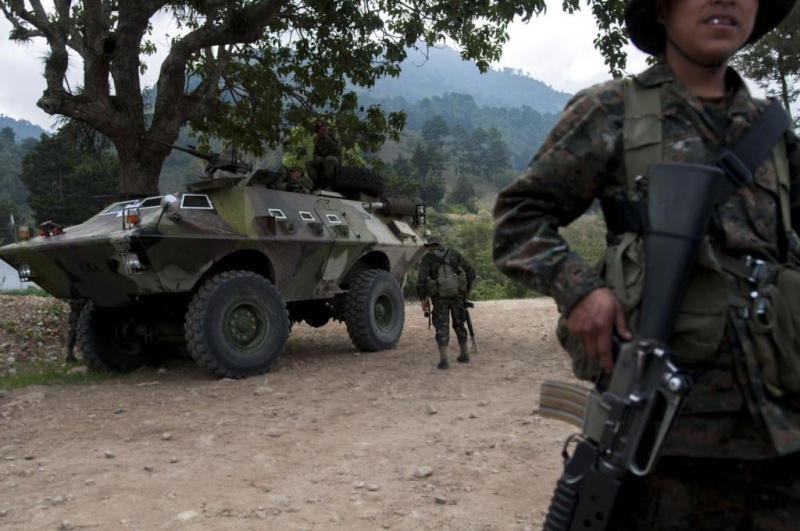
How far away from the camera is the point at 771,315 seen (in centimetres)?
157

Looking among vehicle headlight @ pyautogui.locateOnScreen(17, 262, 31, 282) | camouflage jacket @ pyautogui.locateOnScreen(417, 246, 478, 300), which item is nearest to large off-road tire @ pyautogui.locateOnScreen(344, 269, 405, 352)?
camouflage jacket @ pyautogui.locateOnScreen(417, 246, 478, 300)

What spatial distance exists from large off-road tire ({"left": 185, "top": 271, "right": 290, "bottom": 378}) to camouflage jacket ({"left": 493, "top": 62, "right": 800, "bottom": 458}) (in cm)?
551

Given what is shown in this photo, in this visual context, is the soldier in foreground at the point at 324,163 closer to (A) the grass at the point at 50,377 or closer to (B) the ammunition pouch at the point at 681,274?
(A) the grass at the point at 50,377

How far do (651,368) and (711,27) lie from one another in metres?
0.80

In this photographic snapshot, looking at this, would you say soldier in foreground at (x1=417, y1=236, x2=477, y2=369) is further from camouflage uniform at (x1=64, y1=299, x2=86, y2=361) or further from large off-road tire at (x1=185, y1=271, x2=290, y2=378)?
camouflage uniform at (x1=64, y1=299, x2=86, y2=361)

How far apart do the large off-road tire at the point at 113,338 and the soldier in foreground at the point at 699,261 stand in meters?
6.87

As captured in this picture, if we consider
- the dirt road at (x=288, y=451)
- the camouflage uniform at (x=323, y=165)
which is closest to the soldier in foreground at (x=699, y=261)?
the dirt road at (x=288, y=451)

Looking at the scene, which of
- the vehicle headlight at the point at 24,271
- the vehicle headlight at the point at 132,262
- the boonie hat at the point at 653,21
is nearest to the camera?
the boonie hat at the point at 653,21

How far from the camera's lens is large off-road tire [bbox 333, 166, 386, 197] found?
9.67m

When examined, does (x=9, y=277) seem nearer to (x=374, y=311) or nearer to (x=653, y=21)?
(x=374, y=311)

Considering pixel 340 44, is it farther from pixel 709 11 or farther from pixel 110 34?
pixel 709 11

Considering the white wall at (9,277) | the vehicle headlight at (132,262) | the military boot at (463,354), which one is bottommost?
the military boot at (463,354)

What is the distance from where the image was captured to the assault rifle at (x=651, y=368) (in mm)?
1505

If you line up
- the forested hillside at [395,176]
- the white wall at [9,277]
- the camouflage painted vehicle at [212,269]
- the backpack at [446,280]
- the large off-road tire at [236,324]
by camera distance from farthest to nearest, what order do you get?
the forested hillside at [395,176], the white wall at [9,277], the backpack at [446,280], the large off-road tire at [236,324], the camouflage painted vehicle at [212,269]
